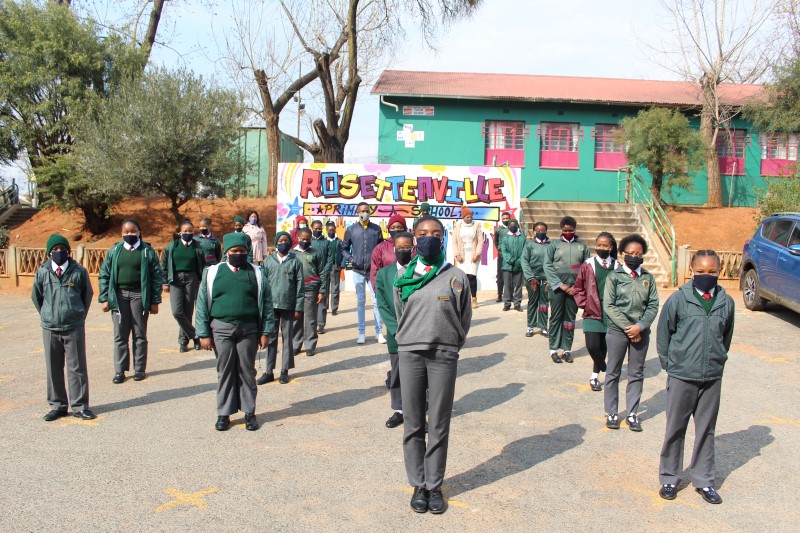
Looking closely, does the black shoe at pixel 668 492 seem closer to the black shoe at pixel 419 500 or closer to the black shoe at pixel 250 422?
the black shoe at pixel 419 500

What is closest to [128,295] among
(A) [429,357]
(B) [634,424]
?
(A) [429,357]

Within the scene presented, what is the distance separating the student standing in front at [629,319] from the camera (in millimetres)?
6113

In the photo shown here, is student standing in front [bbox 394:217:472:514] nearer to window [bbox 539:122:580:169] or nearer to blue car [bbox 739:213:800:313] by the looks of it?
blue car [bbox 739:213:800:313]

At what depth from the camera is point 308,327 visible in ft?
31.0

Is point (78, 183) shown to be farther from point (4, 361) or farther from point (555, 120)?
point (555, 120)

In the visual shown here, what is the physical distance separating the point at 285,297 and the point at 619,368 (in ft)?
12.7

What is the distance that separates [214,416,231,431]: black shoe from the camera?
612cm

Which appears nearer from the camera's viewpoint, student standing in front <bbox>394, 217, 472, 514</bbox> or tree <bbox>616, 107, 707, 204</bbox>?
student standing in front <bbox>394, 217, 472, 514</bbox>

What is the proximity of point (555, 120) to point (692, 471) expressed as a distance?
23285 millimetres

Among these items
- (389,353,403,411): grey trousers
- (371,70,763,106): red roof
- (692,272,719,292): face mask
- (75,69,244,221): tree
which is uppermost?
(371,70,763,106): red roof

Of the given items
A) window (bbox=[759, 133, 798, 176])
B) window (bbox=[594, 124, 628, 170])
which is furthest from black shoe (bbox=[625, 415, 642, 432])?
window (bbox=[759, 133, 798, 176])

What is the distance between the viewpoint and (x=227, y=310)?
6.05 meters

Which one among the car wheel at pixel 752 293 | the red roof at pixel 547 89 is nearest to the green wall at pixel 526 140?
the red roof at pixel 547 89

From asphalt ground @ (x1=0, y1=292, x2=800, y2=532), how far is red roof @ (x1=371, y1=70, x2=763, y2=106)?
1883cm
